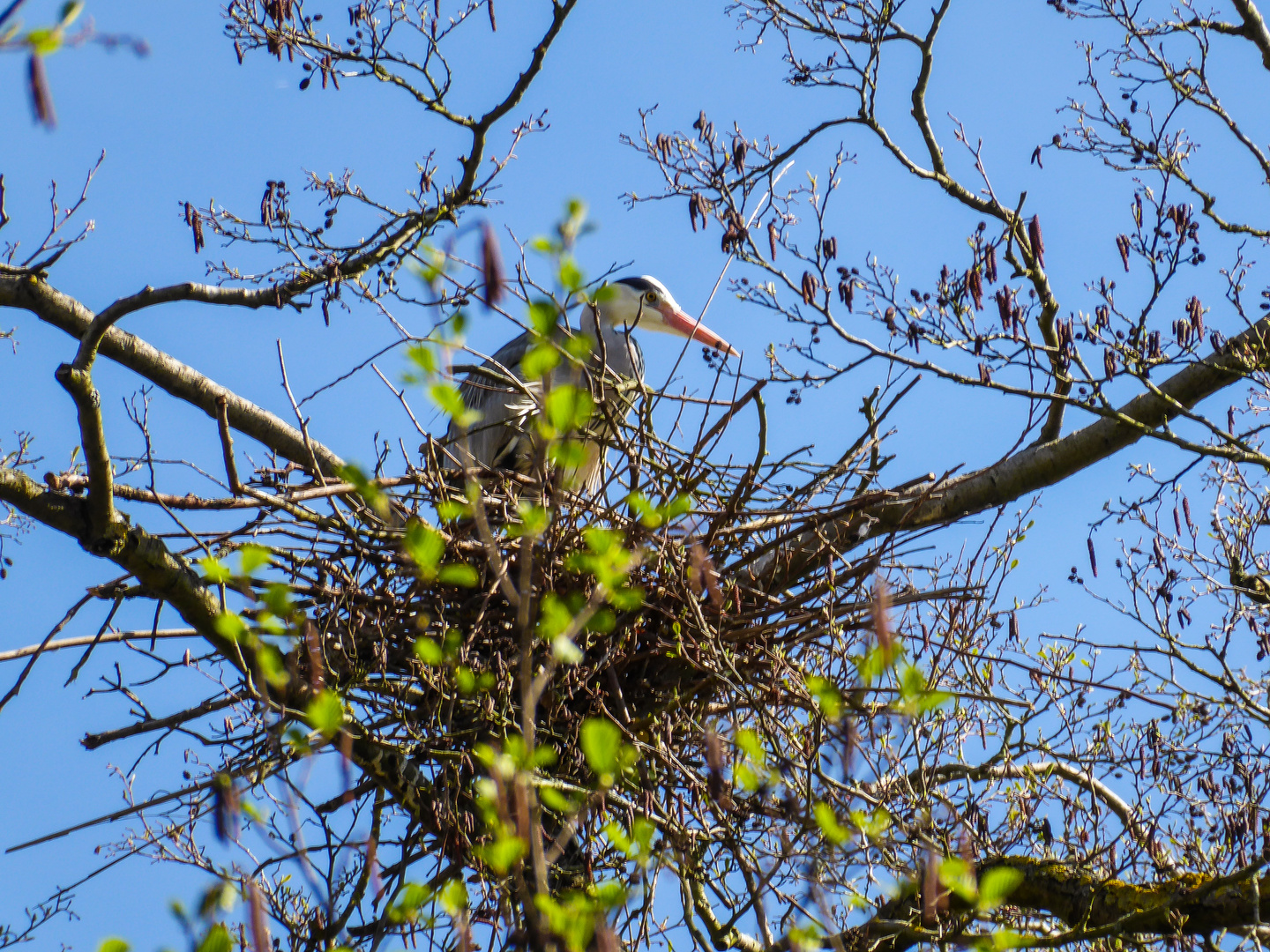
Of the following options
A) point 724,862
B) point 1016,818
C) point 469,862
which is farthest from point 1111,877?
point 469,862

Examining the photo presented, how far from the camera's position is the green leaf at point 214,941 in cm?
173

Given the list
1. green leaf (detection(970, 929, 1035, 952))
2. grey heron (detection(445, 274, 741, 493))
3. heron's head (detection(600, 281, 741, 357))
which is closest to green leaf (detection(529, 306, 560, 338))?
green leaf (detection(970, 929, 1035, 952))

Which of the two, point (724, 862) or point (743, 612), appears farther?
point (743, 612)

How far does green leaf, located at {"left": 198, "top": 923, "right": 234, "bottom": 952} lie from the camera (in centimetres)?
173

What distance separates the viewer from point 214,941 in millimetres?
1731

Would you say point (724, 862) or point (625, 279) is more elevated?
point (625, 279)

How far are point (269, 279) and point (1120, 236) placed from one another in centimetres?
279

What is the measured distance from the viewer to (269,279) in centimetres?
438

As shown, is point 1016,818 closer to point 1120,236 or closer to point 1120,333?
point 1120,333

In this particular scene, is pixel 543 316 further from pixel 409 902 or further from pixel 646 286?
pixel 646 286

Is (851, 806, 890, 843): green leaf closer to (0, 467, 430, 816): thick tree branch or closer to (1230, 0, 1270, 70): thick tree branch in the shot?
(0, 467, 430, 816): thick tree branch

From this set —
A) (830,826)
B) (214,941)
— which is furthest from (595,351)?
(214,941)

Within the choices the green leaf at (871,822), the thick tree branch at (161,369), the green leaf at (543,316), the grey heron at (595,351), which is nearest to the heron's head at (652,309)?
the grey heron at (595,351)

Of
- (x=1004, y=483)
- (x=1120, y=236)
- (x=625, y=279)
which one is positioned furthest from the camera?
(x=625, y=279)
